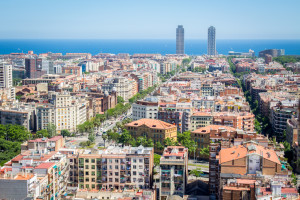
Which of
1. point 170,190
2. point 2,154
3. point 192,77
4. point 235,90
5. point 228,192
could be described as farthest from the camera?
point 192,77

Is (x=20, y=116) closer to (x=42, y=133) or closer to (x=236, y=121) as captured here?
(x=42, y=133)

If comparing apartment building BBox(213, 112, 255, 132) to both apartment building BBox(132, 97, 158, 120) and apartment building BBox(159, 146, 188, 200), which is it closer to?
apartment building BBox(132, 97, 158, 120)

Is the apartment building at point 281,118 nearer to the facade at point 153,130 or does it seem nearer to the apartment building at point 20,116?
the facade at point 153,130

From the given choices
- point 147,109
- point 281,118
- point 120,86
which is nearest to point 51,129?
point 147,109

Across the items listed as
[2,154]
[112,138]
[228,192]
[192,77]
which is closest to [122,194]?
[228,192]

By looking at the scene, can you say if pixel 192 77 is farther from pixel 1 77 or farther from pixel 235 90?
pixel 1 77

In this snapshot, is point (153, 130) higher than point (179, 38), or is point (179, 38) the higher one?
point (179, 38)
